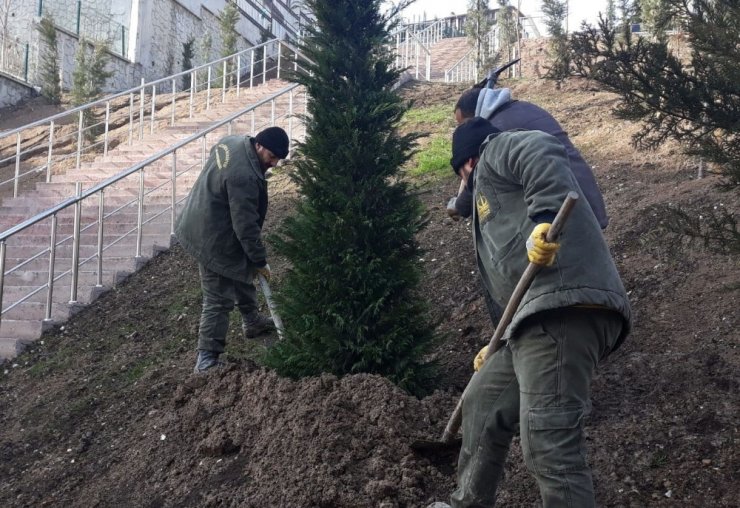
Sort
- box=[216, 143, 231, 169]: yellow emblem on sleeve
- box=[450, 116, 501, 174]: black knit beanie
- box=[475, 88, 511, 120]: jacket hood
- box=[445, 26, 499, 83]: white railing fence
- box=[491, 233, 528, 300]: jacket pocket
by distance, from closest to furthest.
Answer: box=[491, 233, 528, 300]: jacket pocket → box=[450, 116, 501, 174]: black knit beanie → box=[475, 88, 511, 120]: jacket hood → box=[216, 143, 231, 169]: yellow emblem on sleeve → box=[445, 26, 499, 83]: white railing fence

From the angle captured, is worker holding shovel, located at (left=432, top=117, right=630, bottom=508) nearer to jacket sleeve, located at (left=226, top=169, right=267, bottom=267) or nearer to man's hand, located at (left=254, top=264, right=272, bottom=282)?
jacket sleeve, located at (left=226, top=169, right=267, bottom=267)

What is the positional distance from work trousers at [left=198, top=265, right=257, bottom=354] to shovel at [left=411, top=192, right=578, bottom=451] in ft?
6.94

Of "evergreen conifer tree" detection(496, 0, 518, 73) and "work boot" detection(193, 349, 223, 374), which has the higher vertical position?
"evergreen conifer tree" detection(496, 0, 518, 73)

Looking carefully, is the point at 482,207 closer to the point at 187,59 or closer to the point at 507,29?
the point at 507,29

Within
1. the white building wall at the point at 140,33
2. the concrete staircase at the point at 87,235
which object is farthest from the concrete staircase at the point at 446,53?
the concrete staircase at the point at 87,235

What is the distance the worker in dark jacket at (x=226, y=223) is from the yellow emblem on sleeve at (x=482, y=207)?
2.29m

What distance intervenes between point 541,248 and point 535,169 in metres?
0.35

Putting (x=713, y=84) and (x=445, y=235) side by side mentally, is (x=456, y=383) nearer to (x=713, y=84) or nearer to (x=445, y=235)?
(x=713, y=84)

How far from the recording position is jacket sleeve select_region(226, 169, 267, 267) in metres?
5.29

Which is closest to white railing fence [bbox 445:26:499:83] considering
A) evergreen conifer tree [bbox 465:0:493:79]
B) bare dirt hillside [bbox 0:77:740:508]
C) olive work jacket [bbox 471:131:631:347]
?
evergreen conifer tree [bbox 465:0:493:79]

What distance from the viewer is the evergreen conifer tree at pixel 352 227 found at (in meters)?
4.46

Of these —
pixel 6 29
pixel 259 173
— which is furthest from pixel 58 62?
pixel 259 173

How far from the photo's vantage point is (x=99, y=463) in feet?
15.5

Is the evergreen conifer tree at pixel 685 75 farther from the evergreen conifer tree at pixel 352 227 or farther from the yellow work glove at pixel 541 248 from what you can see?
the yellow work glove at pixel 541 248
